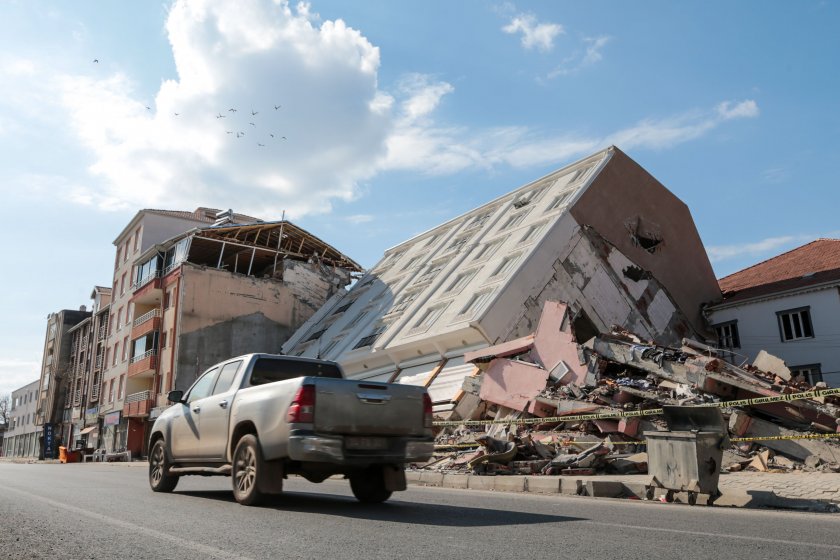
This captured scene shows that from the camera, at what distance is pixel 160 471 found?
9328 mm

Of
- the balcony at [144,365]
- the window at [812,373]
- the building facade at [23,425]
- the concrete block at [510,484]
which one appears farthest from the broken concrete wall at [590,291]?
the building facade at [23,425]

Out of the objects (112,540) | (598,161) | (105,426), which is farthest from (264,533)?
(105,426)

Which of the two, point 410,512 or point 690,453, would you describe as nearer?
point 410,512

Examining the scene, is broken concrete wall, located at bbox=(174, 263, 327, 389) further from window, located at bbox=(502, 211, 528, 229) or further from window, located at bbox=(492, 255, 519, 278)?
window, located at bbox=(492, 255, 519, 278)

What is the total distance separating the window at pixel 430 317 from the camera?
1030 inches

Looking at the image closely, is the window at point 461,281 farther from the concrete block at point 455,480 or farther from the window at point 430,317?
the concrete block at point 455,480

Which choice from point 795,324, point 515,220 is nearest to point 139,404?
point 515,220

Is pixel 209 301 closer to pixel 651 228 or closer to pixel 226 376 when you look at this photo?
pixel 651 228

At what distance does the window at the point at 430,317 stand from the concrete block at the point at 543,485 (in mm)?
15257

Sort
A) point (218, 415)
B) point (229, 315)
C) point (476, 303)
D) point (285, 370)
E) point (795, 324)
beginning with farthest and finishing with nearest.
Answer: point (229, 315) → point (795, 324) → point (476, 303) → point (285, 370) → point (218, 415)

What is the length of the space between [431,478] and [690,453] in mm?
5751

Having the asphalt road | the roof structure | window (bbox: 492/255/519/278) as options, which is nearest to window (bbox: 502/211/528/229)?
window (bbox: 492/255/519/278)

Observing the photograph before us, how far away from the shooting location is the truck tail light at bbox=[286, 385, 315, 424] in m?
6.74

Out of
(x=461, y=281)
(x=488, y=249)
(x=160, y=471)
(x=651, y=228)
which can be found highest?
(x=651, y=228)
